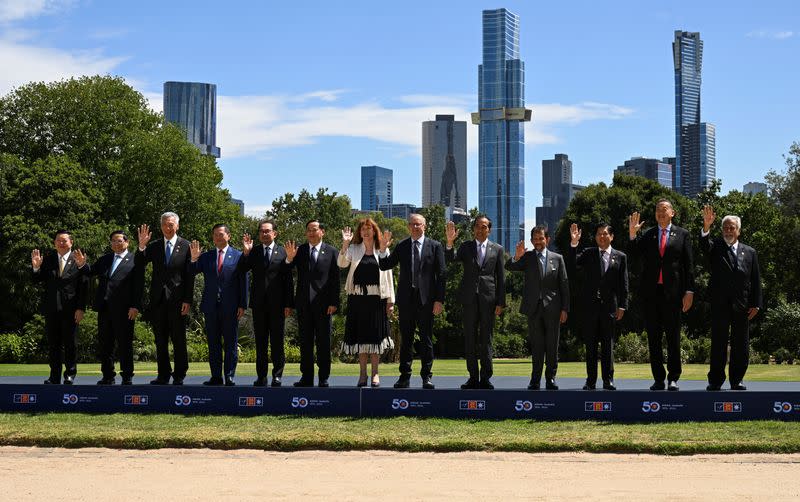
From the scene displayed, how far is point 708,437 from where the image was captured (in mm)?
10320

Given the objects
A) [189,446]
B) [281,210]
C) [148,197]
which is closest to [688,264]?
[189,446]

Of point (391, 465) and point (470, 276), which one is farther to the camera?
point (470, 276)

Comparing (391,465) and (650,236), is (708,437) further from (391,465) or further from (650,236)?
(391,465)

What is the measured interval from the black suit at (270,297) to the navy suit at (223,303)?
22 cm

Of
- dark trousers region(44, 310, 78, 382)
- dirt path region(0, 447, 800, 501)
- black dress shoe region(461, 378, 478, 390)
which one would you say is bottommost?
dirt path region(0, 447, 800, 501)

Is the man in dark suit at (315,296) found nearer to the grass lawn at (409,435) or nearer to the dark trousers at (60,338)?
the grass lawn at (409,435)

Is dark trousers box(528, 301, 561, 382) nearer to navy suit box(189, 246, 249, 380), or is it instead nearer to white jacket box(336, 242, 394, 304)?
white jacket box(336, 242, 394, 304)

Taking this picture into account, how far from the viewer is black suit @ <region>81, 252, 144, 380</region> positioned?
40.7 ft

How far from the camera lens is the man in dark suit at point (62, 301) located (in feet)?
41.2

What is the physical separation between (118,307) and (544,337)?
5.72m

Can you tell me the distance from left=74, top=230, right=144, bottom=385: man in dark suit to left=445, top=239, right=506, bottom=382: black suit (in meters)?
4.44

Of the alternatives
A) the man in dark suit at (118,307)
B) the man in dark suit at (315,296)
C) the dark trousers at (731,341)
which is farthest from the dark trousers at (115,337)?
the dark trousers at (731,341)

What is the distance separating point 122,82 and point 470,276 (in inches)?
1654

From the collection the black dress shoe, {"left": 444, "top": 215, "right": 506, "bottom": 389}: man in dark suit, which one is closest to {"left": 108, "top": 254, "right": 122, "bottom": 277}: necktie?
{"left": 444, "top": 215, "right": 506, "bottom": 389}: man in dark suit
